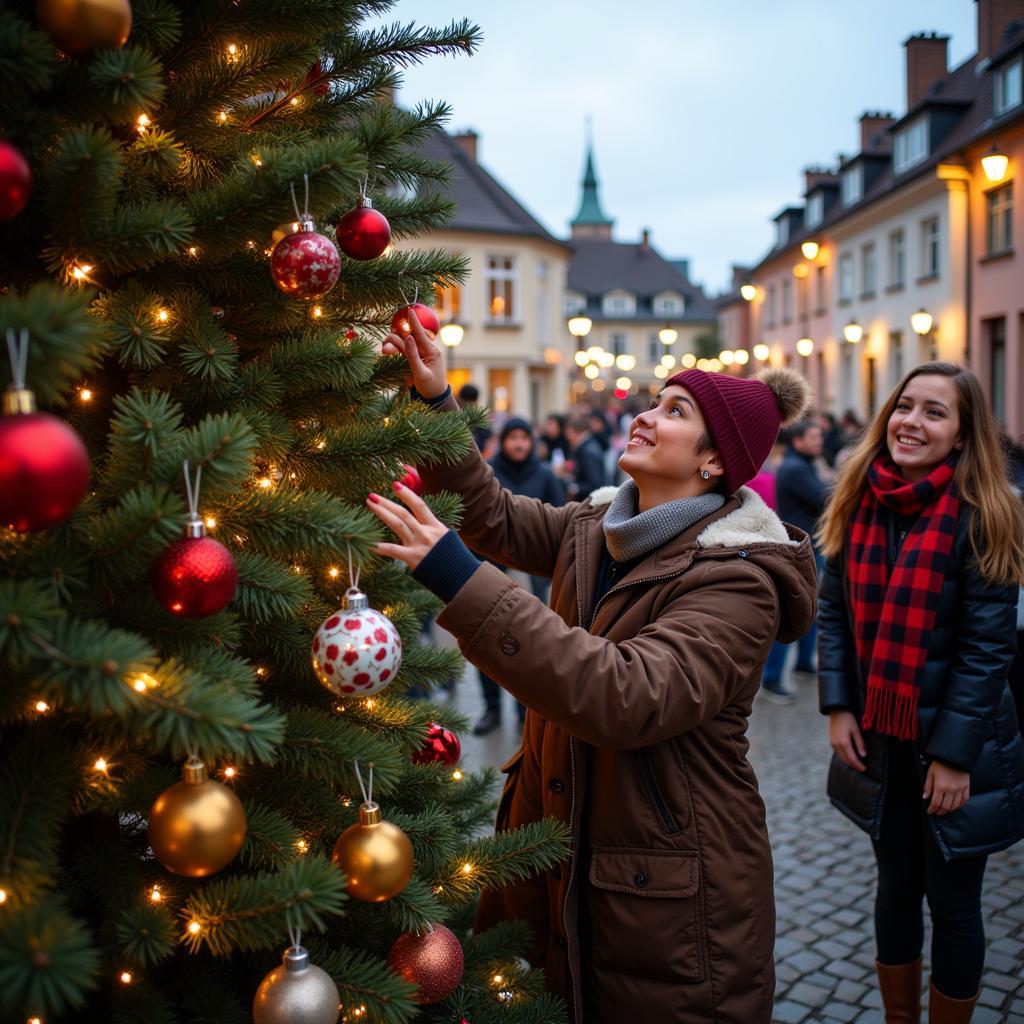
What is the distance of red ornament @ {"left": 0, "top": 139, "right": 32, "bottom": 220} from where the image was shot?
1079 millimetres

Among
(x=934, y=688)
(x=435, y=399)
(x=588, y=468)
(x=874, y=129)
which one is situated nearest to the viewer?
(x=435, y=399)

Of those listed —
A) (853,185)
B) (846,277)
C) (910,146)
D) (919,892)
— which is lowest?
(919,892)

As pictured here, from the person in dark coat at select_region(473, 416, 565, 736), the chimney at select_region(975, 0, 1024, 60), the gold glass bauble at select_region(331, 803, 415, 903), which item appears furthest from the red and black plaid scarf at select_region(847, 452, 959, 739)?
the chimney at select_region(975, 0, 1024, 60)

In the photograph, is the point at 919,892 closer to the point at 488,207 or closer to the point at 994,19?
the point at 994,19

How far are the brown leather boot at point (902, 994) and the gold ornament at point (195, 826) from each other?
2.48 meters

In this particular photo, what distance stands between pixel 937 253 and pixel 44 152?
2284cm

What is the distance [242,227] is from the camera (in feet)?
4.52

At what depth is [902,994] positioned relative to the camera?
2.82 m

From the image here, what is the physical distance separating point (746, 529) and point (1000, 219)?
19021mm

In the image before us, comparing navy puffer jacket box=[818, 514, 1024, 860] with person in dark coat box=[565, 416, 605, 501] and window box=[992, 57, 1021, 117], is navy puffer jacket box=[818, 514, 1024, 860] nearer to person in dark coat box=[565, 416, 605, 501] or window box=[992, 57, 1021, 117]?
person in dark coat box=[565, 416, 605, 501]

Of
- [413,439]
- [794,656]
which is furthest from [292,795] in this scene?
[794,656]

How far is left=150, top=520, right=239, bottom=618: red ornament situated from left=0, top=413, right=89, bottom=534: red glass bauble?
0.61 ft

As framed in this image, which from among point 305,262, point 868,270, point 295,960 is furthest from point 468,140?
point 295,960

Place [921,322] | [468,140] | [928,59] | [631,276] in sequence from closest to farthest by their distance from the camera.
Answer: [921,322] < [928,59] < [468,140] < [631,276]
